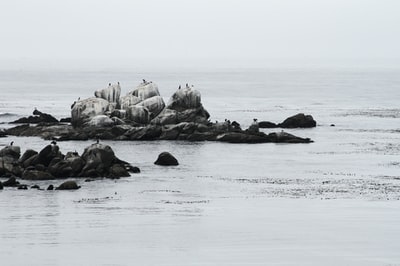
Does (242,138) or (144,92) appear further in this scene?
(144,92)

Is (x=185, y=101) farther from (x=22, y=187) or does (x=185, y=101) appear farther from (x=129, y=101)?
(x=22, y=187)

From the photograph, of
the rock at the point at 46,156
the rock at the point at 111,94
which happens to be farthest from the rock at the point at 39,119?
the rock at the point at 46,156

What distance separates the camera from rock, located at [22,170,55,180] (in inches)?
2282

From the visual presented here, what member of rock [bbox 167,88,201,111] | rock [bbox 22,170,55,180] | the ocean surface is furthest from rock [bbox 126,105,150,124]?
rock [bbox 22,170,55,180]

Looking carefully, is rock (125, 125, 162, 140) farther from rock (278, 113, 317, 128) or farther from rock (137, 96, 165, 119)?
rock (278, 113, 317, 128)

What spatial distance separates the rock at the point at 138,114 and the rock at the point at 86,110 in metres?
2.34

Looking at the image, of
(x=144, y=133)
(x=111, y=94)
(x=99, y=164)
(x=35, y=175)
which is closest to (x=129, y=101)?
(x=111, y=94)

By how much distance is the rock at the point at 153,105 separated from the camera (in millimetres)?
88938

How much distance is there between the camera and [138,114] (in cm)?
8750

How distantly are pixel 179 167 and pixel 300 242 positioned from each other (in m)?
25.5

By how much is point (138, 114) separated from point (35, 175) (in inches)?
1185

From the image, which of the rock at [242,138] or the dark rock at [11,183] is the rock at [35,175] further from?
the rock at [242,138]

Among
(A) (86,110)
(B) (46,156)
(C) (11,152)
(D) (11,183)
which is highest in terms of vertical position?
(A) (86,110)

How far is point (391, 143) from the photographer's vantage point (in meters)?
79.4
